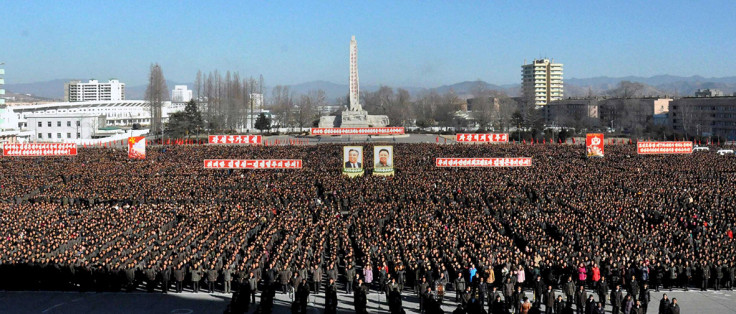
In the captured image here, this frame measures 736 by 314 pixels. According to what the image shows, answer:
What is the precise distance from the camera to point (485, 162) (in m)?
31.5

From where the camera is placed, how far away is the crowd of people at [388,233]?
48.6 feet

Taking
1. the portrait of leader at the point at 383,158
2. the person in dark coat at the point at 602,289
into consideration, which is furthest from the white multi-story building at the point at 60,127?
the person in dark coat at the point at 602,289

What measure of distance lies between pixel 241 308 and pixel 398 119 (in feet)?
254

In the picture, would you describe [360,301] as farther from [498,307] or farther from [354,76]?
[354,76]

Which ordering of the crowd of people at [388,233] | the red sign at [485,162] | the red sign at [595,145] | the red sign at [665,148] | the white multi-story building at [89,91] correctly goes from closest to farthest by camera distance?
the crowd of people at [388,233] < the red sign at [485,162] < the red sign at [665,148] < the red sign at [595,145] < the white multi-story building at [89,91]

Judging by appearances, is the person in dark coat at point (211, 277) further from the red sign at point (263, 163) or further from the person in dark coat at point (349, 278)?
the red sign at point (263, 163)

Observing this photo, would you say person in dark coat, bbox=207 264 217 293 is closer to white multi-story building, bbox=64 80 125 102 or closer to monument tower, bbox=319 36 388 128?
monument tower, bbox=319 36 388 128

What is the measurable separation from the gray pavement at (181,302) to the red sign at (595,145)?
69.8 ft

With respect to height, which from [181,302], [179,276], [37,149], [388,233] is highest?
[37,149]

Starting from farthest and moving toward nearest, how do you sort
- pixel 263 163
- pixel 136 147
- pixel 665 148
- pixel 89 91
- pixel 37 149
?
pixel 89 91 < pixel 665 148 < pixel 136 147 < pixel 37 149 < pixel 263 163

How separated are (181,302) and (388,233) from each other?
6414 mm

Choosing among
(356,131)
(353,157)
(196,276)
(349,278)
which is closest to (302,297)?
(349,278)

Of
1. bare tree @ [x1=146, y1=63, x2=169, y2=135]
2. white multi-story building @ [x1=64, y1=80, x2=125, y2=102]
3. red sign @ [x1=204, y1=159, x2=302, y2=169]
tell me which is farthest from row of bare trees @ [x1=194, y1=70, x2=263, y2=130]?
white multi-story building @ [x1=64, y1=80, x2=125, y2=102]

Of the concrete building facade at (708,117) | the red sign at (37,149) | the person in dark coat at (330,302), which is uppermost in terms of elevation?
the concrete building facade at (708,117)
